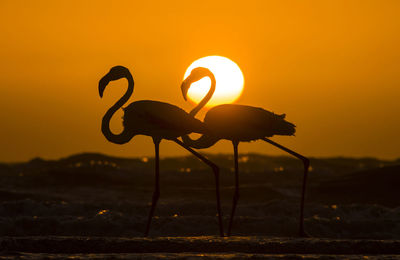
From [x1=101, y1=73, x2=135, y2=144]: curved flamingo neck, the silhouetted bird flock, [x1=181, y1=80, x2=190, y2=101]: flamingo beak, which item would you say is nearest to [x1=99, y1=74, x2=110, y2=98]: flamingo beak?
the silhouetted bird flock

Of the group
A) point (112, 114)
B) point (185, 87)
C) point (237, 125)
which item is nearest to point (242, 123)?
point (237, 125)

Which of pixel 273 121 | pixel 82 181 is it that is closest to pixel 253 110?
pixel 273 121

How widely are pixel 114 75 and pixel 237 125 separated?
6.65 feet

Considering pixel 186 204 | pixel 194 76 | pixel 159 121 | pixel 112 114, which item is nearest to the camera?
pixel 159 121

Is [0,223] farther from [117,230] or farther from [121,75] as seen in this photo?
[121,75]

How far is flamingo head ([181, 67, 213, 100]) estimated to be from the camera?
10.7 meters

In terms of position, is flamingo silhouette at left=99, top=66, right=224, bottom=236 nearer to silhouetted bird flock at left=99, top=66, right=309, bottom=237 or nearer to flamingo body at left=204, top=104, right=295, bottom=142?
silhouetted bird flock at left=99, top=66, right=309, bottom=237

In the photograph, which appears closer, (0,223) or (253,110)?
(253,110)

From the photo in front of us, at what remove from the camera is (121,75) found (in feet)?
36.7

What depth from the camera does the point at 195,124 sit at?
10.5m

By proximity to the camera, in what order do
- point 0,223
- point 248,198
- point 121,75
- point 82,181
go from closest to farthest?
point 121,75 → point 0,223 → point 248,198 → point 82,181

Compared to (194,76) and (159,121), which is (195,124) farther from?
(194,76)

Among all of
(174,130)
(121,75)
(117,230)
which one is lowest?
(117,230)

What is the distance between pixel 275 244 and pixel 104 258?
218cm
